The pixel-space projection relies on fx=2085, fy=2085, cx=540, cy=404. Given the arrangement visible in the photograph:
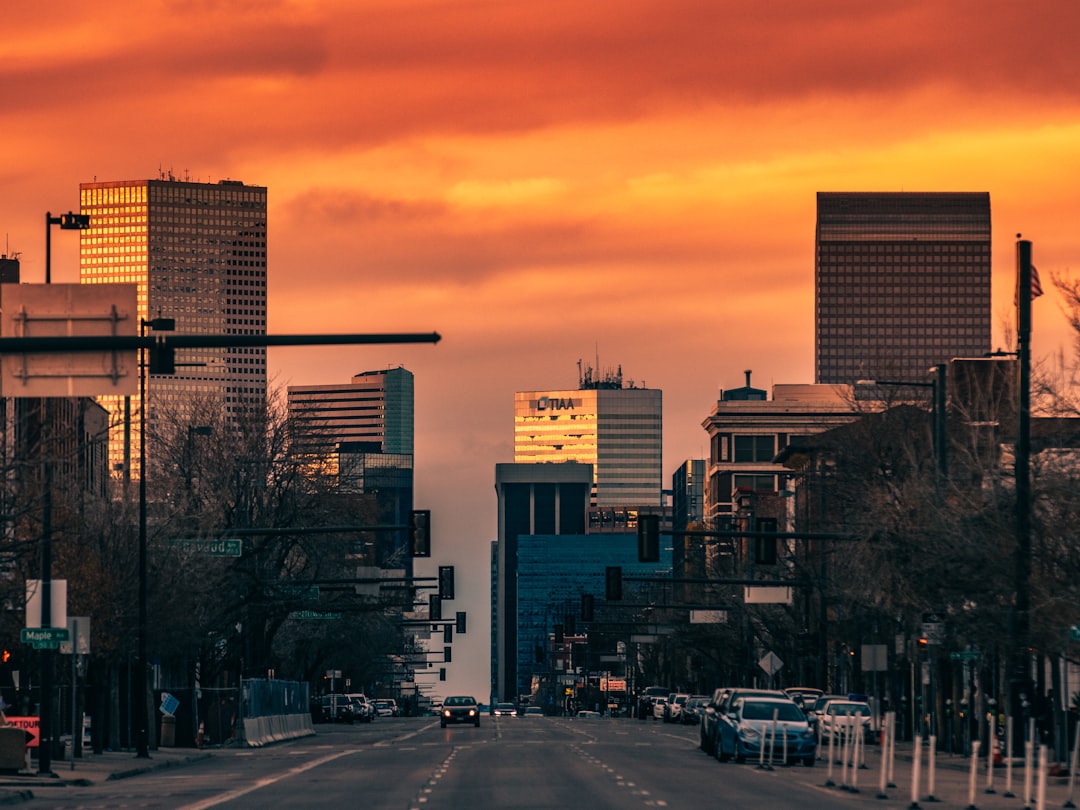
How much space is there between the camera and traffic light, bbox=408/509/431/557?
53.1m

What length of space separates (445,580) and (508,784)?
87.5ft

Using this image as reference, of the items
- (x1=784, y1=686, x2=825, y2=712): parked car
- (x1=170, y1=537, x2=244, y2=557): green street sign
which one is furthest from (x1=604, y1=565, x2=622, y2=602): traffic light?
(x1=170, y1=537, x2=244, y2=557): green street sign

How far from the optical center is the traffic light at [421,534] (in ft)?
174

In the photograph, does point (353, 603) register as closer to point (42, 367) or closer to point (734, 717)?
point (734, 717)

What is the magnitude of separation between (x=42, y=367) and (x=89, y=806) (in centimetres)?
1126

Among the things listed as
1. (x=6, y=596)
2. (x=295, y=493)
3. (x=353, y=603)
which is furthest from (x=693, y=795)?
(x=353, y=603)

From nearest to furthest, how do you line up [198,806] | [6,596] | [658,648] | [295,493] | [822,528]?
1. [198,806]
2. [6,596]
3. [295,493]
4. [822,528]
5. [658,648]

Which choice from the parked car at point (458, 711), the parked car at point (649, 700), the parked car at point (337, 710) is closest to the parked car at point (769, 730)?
the parked car at point (458, 711)

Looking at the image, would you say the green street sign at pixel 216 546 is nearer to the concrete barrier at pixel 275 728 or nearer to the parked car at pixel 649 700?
the concrete barrier at pixel 275 728

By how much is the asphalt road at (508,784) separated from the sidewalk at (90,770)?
0.44 meters

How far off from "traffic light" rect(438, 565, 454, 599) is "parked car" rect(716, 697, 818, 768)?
1622cm

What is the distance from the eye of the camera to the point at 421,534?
5375 centimetres

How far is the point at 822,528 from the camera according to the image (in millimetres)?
79938

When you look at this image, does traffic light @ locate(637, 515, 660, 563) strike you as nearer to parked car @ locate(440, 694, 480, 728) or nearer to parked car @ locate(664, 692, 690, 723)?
parked car @ locate(440, 694, 480, 728)
